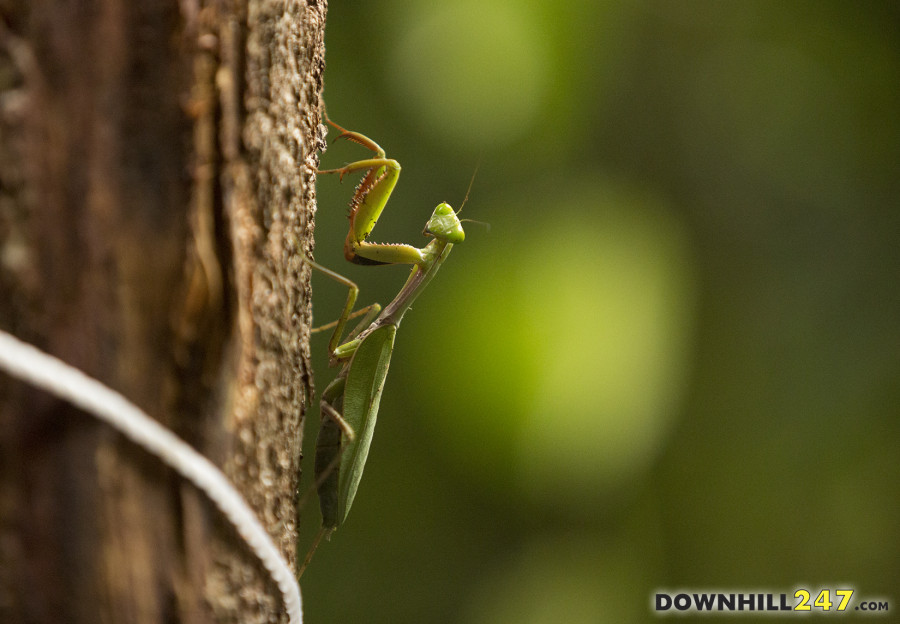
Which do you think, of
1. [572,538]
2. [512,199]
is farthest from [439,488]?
[512,199]

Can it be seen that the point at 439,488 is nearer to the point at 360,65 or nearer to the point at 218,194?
the point at 360,65

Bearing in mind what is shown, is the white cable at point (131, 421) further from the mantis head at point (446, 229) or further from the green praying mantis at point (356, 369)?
the mantis head at point (446, 229)

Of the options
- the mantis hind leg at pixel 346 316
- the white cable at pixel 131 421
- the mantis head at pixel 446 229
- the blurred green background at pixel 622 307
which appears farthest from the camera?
the blurred green background at pixel 622 307

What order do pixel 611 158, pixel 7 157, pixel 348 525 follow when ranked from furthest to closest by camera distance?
pixel 611 158
pixel 348 525
pixel 7 157

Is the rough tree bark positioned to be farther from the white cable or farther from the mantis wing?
the mantis wing

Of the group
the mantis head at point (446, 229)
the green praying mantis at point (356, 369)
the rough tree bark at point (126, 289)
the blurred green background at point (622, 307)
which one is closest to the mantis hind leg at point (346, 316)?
the green praying mantis at point (356, 369)

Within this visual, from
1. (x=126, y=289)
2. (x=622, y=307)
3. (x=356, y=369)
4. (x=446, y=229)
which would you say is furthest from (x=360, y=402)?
(x=622, y=307)
